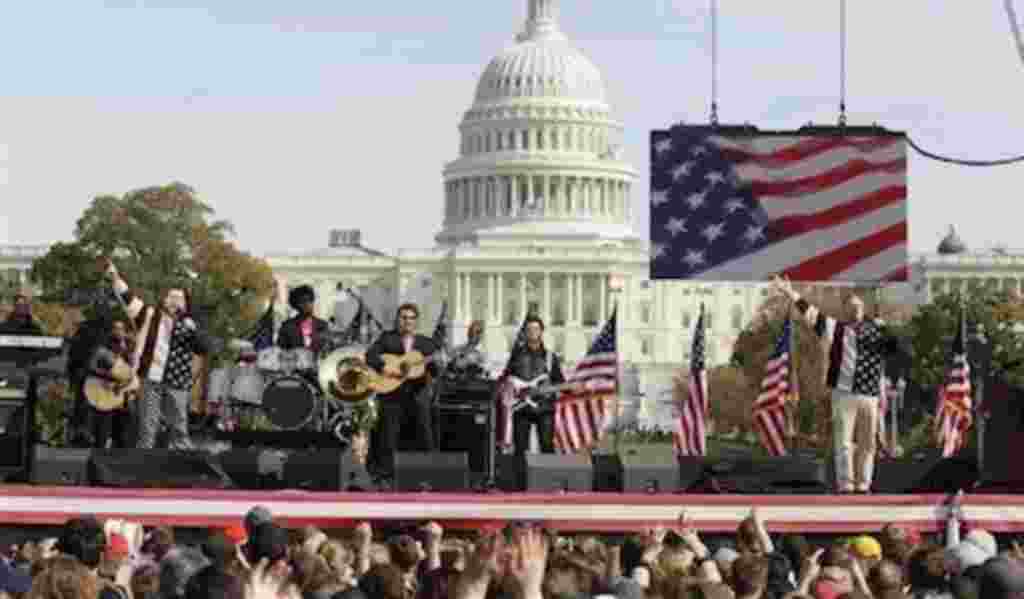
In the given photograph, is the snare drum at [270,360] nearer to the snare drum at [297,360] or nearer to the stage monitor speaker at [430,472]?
the snare drum at [297,360]

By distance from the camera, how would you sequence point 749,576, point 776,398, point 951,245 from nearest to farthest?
point 749,576 → point 776,398 → point 951,245

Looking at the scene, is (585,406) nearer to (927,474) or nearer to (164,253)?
(927,474)

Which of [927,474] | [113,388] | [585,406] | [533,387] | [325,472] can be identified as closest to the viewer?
[325,472]

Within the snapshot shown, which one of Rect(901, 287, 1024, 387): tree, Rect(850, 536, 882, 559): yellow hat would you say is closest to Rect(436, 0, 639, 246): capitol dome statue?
Rect(901, 287, 1024, 387): tree

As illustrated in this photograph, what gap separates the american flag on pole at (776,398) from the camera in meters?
26.0

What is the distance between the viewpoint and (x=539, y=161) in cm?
18725

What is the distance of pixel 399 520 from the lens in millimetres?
17984

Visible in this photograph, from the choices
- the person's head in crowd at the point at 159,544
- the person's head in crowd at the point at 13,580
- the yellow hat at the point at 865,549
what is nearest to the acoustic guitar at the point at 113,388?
the person's head in crowd at the point at 159,544

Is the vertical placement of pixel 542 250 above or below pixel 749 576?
above

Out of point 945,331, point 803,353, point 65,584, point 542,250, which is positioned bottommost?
point 65,584

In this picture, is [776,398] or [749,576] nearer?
[749,576]

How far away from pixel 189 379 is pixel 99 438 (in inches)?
28.8

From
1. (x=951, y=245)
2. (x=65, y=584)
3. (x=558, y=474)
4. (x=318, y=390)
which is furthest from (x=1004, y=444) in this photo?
(x=951, y=245)

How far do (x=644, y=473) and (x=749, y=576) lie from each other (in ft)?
25.0
